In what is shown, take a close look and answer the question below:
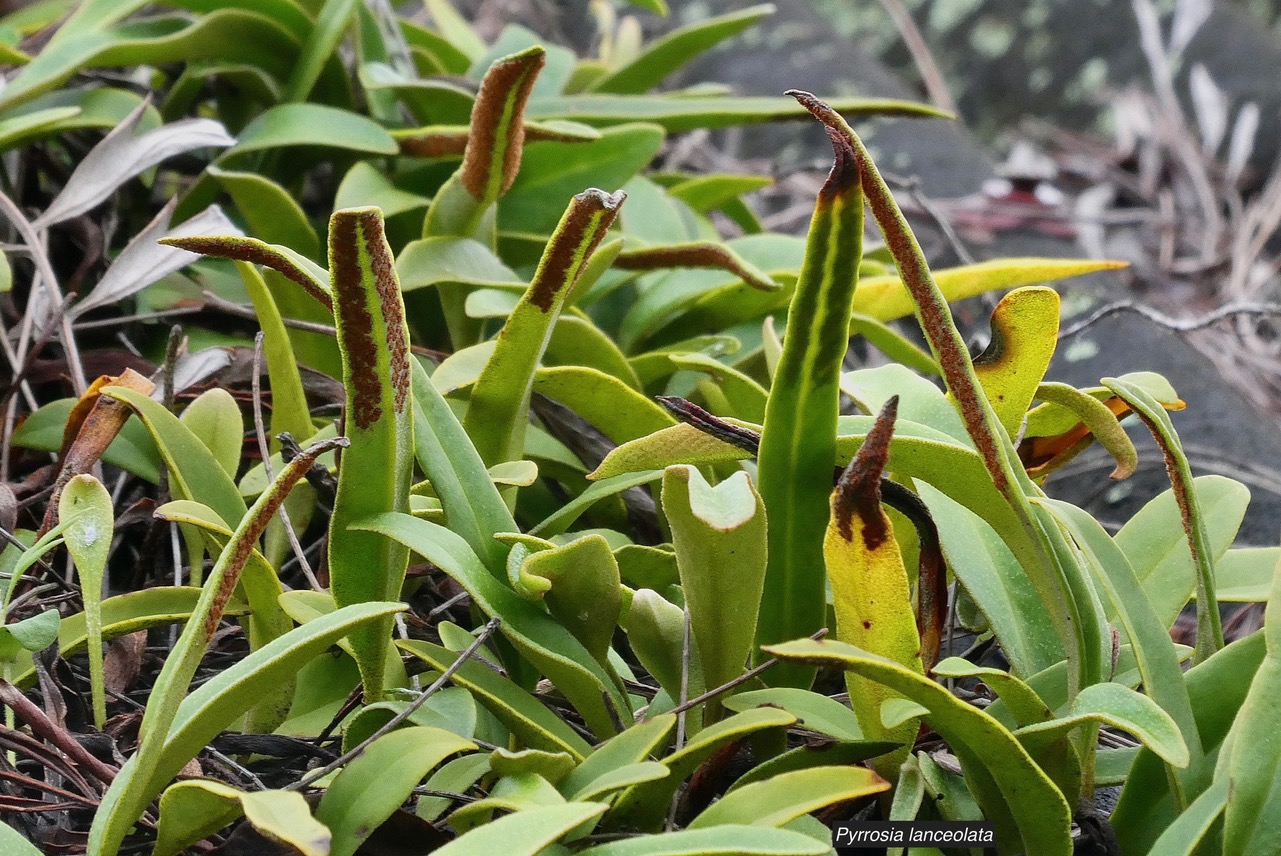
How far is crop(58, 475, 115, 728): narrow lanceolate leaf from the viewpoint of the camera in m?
0.61

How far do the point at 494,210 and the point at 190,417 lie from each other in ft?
1.28

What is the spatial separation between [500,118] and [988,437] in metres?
0.53

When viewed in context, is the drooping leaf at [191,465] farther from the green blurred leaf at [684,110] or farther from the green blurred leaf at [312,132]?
the green blurred leaf at [684,110]

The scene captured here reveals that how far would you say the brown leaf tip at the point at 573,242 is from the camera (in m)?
0.58

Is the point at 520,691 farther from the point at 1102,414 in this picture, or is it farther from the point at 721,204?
the point at 721,204

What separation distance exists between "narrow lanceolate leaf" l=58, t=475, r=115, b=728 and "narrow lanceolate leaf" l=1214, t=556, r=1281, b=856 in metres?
0.61

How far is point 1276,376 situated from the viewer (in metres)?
1.72

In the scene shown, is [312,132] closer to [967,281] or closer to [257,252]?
[257,252]

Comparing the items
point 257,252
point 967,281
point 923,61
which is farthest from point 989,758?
point 923,61

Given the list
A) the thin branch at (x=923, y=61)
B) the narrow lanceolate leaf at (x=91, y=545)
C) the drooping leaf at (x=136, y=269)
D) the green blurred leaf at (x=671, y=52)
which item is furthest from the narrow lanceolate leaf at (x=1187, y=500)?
the thin branch at (x=923, y=61)

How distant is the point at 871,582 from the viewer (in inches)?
20.6

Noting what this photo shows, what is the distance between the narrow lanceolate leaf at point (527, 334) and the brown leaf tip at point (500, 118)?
24 centimetres

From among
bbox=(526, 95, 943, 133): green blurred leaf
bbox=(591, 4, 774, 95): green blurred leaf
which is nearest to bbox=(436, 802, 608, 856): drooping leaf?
bbox=(526, 95, 943, 133): green blurred leaf

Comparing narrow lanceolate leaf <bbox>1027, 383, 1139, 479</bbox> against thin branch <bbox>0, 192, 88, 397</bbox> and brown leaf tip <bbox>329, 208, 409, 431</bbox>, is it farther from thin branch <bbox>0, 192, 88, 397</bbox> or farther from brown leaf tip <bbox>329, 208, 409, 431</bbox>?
thin branch <bbox>0, 192, 88, 397</bbox>
